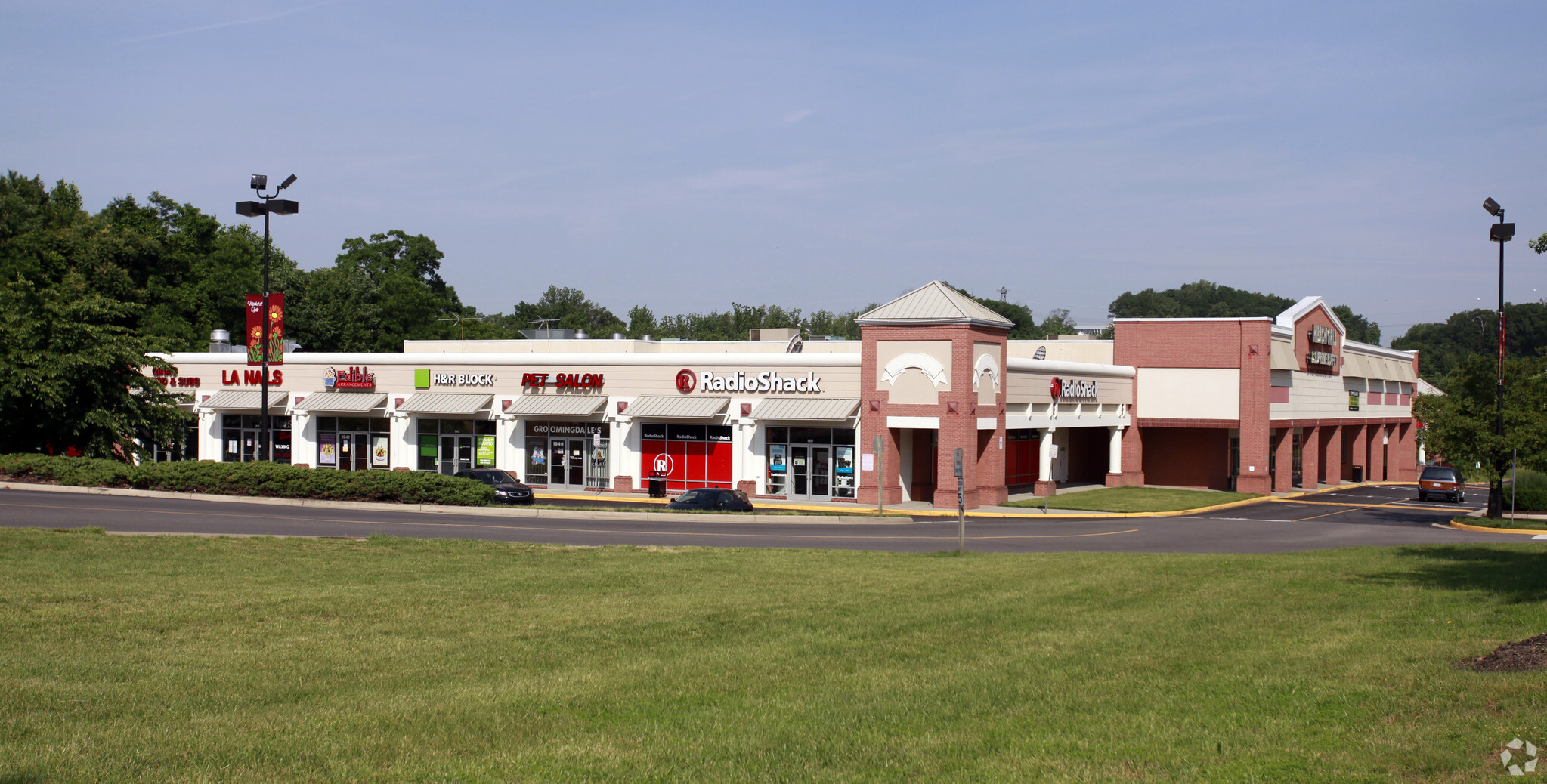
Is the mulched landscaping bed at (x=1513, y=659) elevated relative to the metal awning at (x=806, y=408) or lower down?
lower down

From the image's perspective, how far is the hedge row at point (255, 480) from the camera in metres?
36.8

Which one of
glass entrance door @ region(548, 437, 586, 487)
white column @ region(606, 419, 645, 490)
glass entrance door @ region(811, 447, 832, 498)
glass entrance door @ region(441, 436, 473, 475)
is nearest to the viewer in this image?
glass entrance door @ region(811, 447, 832, 498)

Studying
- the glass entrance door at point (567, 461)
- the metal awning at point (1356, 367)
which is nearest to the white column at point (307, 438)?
the glass entrance door at point (567, 461)

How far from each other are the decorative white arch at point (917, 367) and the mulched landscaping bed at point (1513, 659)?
32327 mm

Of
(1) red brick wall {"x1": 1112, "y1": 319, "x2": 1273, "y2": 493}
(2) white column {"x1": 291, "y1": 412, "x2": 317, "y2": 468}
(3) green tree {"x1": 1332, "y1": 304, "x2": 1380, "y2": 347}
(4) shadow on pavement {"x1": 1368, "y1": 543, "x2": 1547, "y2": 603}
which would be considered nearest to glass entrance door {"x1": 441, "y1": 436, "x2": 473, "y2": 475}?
(2) white column {"x1": 291, "y1": 412, "x2": 317, "y2": 468}

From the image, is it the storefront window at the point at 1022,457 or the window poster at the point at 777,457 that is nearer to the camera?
the window poster at the point at 777,457

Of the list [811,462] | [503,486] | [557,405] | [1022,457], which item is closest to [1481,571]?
[811,462]

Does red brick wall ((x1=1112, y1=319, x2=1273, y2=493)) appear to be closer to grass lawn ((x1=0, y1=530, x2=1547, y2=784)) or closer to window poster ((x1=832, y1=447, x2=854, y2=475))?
window poster ((x1=832, y1=447, x2=854, y2=475))

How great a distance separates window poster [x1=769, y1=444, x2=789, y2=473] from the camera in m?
46.0

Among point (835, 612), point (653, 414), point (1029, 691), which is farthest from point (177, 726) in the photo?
point (653, 414)

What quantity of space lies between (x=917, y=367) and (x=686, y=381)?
981cm

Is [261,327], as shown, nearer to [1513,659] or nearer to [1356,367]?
[1513,659]

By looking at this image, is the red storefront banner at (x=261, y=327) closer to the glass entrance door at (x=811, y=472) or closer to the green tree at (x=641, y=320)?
the glass entrance door at (x=811, y=472)

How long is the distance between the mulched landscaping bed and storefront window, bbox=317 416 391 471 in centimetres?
4811
